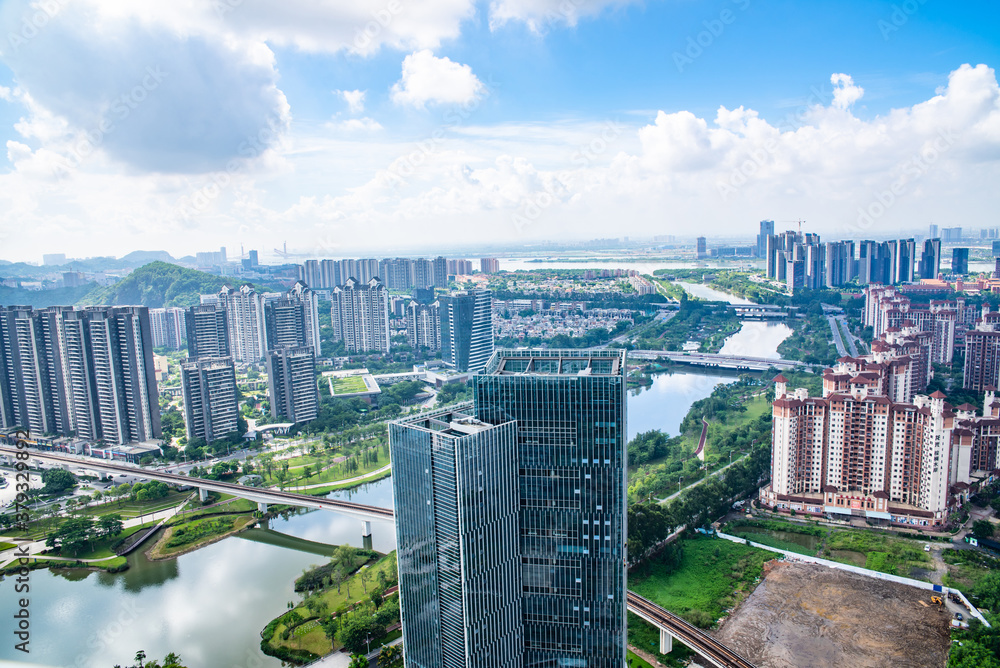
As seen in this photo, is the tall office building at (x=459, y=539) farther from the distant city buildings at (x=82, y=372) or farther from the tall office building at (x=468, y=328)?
the tall office building at (x=468, y=328)

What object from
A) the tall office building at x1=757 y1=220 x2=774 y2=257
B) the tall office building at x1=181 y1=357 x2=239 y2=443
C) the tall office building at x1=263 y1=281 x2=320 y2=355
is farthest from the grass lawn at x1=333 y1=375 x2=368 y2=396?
the tall office building at x1=757 y1=220 x2=774 y2=257

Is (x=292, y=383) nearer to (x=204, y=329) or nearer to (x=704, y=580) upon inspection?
(x=204, y=329)

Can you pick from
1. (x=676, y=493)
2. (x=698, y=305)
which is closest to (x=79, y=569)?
(x=676, y=493)

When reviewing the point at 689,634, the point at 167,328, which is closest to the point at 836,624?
the point at 689,634

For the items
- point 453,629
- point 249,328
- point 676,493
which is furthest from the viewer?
point 249,328

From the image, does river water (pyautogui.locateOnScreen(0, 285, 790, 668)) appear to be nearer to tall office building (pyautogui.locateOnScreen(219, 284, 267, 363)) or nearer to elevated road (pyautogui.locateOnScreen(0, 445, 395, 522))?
elevated road (pyautogui.locateOnScreen(0, 445, 395, 522))

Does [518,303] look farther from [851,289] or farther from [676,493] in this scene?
[676,493]
